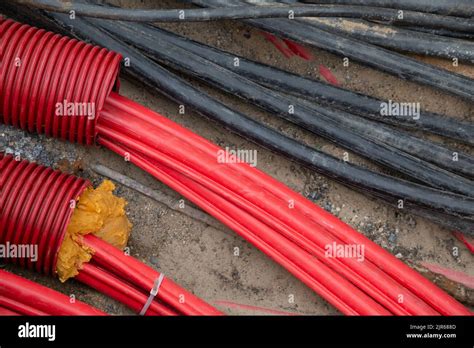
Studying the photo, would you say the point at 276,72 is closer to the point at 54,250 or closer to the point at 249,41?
the point at 249,41

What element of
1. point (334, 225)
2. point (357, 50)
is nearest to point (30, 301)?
point (334, 225)

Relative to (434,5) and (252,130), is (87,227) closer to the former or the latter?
(252,130)

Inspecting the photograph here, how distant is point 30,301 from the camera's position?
3.71 m

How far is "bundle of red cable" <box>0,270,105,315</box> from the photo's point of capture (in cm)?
368

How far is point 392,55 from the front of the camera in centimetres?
421

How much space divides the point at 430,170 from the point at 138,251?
1.71 m

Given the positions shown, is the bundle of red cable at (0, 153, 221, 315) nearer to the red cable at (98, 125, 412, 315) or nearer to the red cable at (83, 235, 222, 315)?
the red cable at (83, 235, 222, 315)

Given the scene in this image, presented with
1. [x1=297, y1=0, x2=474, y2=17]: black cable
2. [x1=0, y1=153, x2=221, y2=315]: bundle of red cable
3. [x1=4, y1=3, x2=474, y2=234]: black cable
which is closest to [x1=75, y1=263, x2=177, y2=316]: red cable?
[x1=0, y1=153, x2=221, y2=315]: bundle of red cable

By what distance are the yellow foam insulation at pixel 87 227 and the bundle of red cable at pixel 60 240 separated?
41mm

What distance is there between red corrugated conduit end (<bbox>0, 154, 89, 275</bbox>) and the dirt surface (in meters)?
0.41

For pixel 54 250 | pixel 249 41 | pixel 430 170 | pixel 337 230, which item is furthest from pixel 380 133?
pixel 54 250

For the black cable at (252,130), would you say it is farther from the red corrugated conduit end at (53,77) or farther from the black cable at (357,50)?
the black cable at (357,50)

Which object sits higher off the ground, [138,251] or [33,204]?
[33,204]
